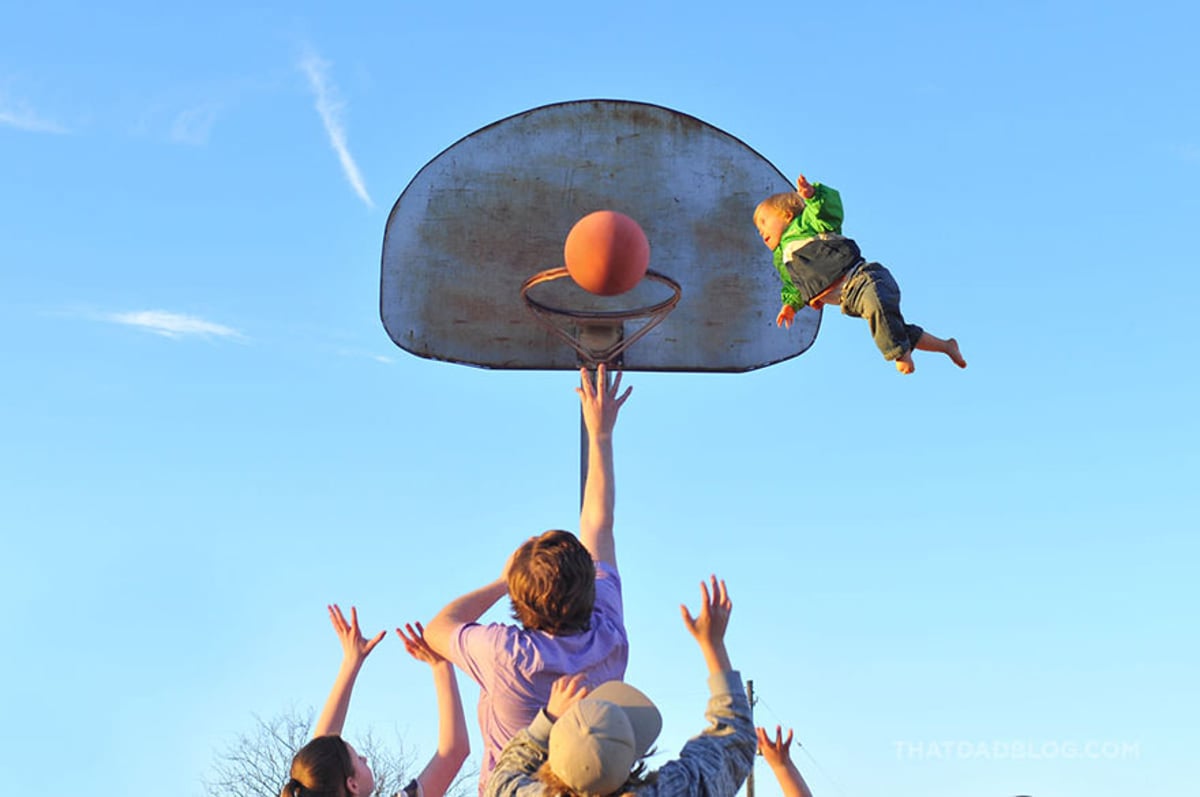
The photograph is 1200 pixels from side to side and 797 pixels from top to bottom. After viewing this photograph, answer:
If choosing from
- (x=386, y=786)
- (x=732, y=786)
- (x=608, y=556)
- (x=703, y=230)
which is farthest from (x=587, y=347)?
(x=386, y=786)

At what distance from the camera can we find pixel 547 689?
13.7 feet

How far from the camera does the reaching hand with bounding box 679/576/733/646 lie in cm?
365

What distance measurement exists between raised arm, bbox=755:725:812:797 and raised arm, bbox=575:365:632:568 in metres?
0.80

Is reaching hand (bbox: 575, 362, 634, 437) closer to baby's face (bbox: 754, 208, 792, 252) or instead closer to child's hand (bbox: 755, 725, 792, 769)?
child's hand (bbox: 755, 725, 792, 769)

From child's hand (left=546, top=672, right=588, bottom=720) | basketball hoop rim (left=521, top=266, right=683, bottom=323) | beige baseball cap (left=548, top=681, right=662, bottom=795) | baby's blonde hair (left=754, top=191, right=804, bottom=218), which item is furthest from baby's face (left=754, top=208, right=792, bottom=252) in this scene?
beige baseball cap (left=548, top=681, right=662, bottom=795)

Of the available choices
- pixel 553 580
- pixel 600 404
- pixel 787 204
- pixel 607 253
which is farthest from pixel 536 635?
pixel 787 204

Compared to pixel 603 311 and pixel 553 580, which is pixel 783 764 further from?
pixel 603 311

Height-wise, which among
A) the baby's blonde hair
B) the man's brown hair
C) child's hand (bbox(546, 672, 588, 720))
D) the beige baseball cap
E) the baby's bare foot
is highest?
the baby's blonde hair

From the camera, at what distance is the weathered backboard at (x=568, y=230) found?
8.84 meters

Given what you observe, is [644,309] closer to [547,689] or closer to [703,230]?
[703,230]

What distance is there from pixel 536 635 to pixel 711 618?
702mm

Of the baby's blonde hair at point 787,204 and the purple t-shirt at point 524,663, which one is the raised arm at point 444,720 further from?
the baby's blonde hair at point 787,204

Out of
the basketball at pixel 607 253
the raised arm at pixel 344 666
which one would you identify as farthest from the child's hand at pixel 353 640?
the basketball at pixel 607 253

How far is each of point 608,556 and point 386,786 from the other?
23.0m
